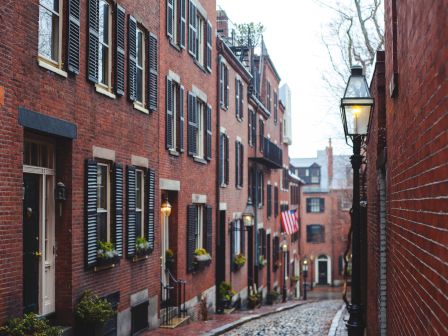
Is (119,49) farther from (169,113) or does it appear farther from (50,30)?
(169,113)

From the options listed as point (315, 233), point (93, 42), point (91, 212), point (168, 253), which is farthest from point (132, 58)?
point (315, 233)

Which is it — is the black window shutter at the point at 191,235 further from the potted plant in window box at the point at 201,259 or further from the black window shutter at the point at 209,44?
the black window shutter at the point at 209,44

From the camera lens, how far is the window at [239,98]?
1114 inches

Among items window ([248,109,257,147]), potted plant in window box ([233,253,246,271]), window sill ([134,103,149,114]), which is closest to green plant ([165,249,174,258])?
window sill ([134,103,149,114])

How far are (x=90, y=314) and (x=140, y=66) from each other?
6.23 m

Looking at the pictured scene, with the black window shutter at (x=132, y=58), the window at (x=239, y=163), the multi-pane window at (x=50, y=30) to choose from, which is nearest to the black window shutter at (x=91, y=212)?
the multi-pane window at (x=50, y=30)

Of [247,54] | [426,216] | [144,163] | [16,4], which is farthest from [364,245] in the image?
[247,54]

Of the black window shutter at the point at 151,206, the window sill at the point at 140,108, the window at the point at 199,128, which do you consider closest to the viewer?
the window sill at the point at 140,108

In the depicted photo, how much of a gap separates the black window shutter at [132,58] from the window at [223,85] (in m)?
9.89

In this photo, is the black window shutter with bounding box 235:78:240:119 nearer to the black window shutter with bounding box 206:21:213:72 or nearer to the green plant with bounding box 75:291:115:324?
the black window shutter with bounding box 206:21:213:72

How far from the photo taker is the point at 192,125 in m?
20.0

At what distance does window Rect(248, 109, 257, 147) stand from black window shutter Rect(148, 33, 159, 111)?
1616 cm

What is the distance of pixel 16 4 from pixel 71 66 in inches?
74.6

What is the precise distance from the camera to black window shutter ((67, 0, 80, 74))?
35.6 feet
